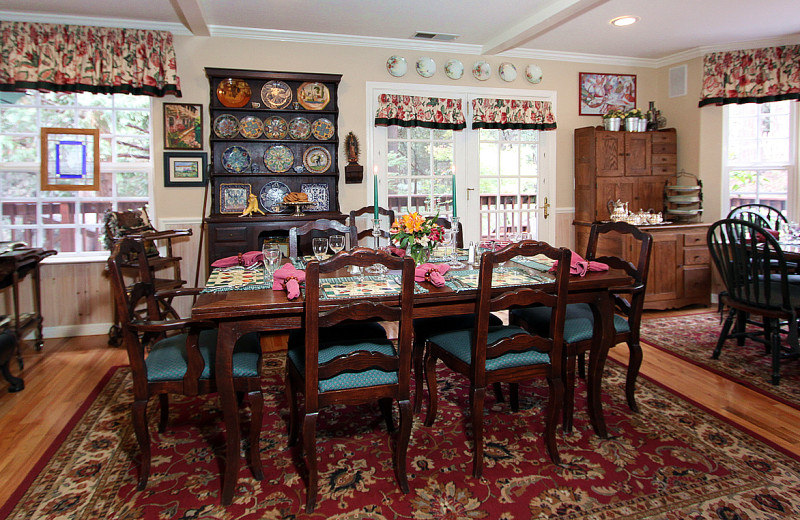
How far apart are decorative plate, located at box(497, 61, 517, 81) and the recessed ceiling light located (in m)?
0.99

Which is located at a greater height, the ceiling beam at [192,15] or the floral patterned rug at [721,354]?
the ceiling beam at [192,15]

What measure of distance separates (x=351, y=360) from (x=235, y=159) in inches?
119

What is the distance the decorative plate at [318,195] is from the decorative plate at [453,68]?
156 centimetres

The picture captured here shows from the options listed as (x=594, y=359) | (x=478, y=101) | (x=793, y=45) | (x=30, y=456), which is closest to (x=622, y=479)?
(x=594, y=359)

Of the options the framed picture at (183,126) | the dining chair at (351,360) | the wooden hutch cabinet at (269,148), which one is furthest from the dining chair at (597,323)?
the framed picture at (183,126)

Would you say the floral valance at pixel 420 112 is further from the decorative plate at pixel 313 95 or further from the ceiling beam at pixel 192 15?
the ceiling beam at pixel 192 15

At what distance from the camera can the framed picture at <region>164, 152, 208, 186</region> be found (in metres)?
4.34

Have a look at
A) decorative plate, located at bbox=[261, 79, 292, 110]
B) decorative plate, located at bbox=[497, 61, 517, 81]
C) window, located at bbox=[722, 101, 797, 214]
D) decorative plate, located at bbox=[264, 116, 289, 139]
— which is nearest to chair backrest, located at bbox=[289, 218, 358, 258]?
decorative plate, located at bbox=[264, 116, 289, 139]

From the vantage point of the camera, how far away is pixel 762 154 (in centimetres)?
510

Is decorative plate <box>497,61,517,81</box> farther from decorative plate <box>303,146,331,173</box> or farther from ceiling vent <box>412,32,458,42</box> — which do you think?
decorative plate <box>303,146,331,173</box>

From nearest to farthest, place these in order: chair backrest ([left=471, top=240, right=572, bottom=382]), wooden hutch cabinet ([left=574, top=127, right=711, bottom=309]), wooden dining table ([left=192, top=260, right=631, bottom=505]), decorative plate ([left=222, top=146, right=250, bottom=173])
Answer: wooden dining table ([left=192, top=260, right=631, bottom=505]) < chair backrest ([left=471, top=240, right=572, bottom=382]) < decorative plate ([left=222, top=146, right=250, bottom=173]) < wooden hutch cabinet ([left=574, top=127, right=711, bottom=309])

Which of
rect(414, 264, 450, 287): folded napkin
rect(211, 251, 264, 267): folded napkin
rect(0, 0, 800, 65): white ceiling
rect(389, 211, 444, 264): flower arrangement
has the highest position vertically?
rect(0, 0, 800, 65): white ceiling

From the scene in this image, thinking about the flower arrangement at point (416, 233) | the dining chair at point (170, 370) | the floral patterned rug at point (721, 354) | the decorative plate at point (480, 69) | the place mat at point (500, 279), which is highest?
the decorative plate at point (480, 69)

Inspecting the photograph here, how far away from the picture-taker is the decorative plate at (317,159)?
4559 mm
